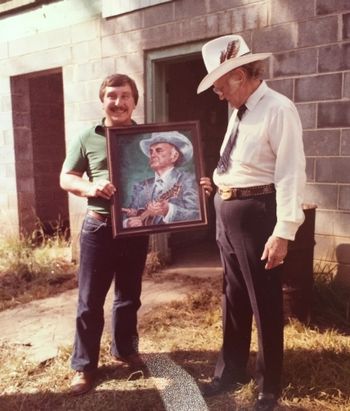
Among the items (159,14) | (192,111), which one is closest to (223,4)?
(159,14)

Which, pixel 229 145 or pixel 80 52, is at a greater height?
pixel 80 52

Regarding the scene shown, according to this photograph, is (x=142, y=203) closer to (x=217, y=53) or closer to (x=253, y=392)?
(x=217, y=53)

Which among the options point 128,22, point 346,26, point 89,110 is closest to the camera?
point 346,26

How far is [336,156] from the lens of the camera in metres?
3.82

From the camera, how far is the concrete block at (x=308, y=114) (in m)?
3.91

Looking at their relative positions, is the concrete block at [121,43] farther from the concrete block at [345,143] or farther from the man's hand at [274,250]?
the man's hand at [274,250]

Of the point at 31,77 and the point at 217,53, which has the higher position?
the point at 31,77

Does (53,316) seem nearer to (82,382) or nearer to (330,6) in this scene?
(82,382)

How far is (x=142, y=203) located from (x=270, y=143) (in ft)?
2.51

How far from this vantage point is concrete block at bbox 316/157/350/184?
12.4ft

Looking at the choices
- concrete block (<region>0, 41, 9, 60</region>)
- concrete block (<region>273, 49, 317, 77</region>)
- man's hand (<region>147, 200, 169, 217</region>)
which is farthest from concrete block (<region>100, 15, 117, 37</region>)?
man's hand (<region>147, 200, 169, 217</region>)

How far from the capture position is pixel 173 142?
8.38ft

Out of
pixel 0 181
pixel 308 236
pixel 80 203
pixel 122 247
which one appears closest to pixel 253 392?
pixel 122 247

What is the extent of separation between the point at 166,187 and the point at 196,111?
13.4 feet
